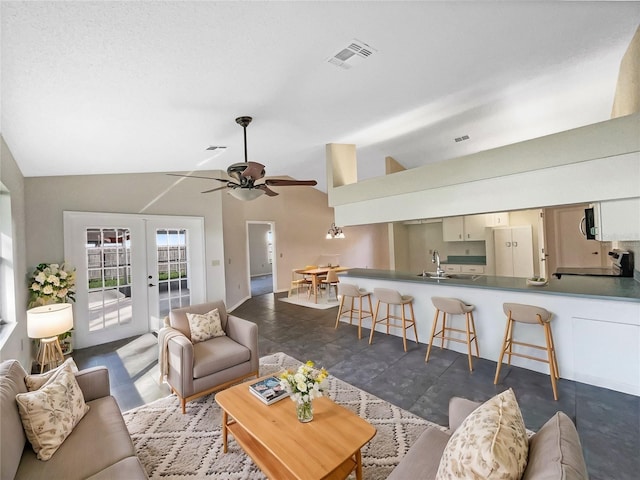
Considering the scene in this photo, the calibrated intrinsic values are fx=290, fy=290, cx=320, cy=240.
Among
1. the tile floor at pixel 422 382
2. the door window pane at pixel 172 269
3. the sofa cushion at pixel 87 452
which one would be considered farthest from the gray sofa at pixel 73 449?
the door window pane at pixel 172 269

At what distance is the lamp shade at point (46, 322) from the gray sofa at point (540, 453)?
11.2ft

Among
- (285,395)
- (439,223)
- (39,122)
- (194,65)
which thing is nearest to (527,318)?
(285,395)

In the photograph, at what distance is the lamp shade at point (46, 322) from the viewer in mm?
2857

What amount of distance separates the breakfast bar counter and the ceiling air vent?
281 cm

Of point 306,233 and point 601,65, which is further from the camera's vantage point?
point 306,233

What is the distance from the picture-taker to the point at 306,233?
8.90 m

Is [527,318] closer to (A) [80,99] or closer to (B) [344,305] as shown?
(B) [344,305]

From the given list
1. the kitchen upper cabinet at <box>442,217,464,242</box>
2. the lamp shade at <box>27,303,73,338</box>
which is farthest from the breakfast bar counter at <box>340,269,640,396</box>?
the lamp shade at <box>27,303,73,338</box>

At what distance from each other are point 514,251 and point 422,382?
4.75 meters

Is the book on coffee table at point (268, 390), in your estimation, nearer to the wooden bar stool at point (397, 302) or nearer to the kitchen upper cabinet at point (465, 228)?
the wooden bar stool at point (397, 302)

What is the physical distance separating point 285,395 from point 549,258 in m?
6.76

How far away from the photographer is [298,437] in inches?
65.0

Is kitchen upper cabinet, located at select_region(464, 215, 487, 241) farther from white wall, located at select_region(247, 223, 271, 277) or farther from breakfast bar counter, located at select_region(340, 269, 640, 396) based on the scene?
white wall, located at select_region(247, 223, 271, 277)

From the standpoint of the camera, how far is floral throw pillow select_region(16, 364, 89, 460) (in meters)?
1.51
